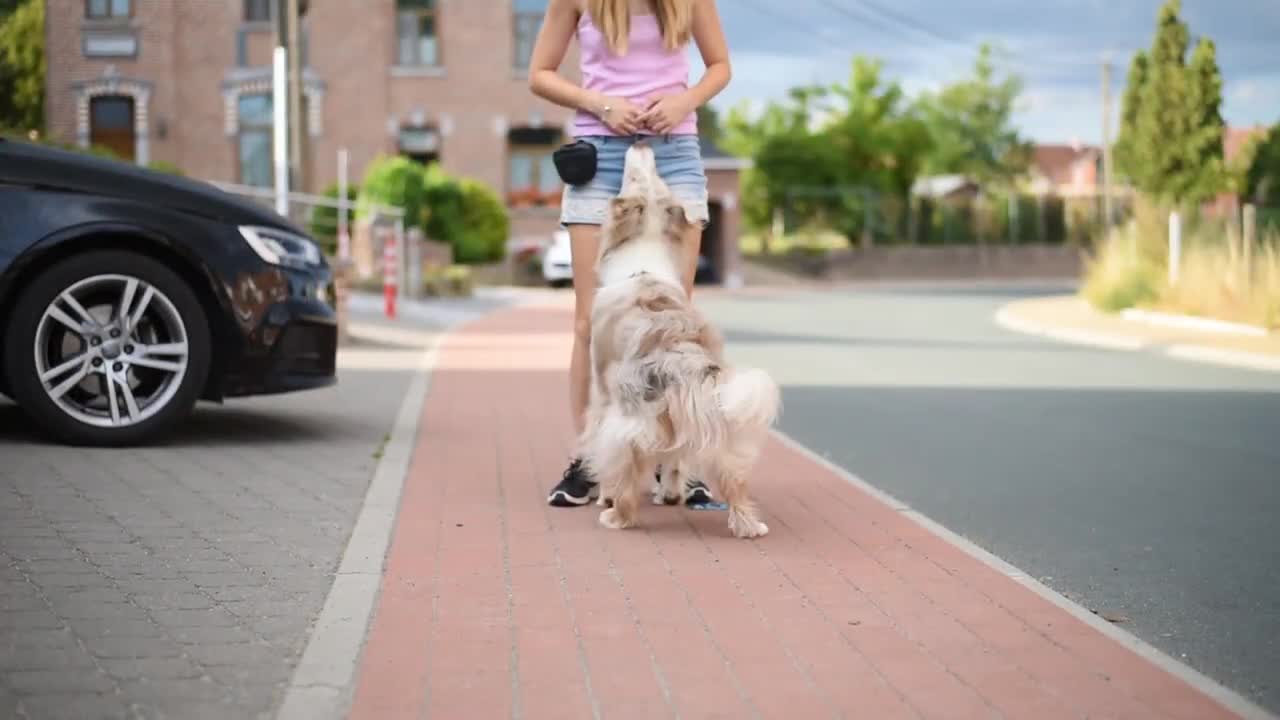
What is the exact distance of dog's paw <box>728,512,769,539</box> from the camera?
19.4 feet

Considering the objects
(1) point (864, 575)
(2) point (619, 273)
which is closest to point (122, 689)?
(1) point (864, 575)

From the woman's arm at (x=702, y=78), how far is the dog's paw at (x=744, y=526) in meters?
1.69

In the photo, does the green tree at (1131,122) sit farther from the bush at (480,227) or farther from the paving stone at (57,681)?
the paving stone at (57,681)

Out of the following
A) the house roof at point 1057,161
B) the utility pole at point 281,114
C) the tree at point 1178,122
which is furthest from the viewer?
the house roof at point 1057,161

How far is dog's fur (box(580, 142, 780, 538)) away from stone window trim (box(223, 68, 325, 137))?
1472 inches

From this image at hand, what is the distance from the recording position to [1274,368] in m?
14.8

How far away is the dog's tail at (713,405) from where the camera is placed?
5578 millimetres

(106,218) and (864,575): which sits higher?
(106,218)

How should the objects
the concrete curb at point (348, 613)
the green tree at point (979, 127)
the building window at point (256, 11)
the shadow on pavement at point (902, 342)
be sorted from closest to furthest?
1. the concrete curb at point (348, 613)
2. the shadow on pavement at point (902, 342)
3. the building window at point (256, 11)
4. the green tree at point (979, 127)

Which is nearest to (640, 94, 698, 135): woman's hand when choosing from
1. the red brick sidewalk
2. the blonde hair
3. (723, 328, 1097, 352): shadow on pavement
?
the blonde hair

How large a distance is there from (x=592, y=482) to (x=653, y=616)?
2043 mm

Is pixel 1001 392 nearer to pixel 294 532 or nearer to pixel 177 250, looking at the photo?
pixel 177 250

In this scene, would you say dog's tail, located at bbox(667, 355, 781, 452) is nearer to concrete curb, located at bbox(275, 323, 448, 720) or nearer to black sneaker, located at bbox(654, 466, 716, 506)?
black sneaker, located at bbox(654, 466, 716, 506)

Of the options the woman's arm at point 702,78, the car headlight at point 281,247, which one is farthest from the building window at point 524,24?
the woman's arm at point 702,78
